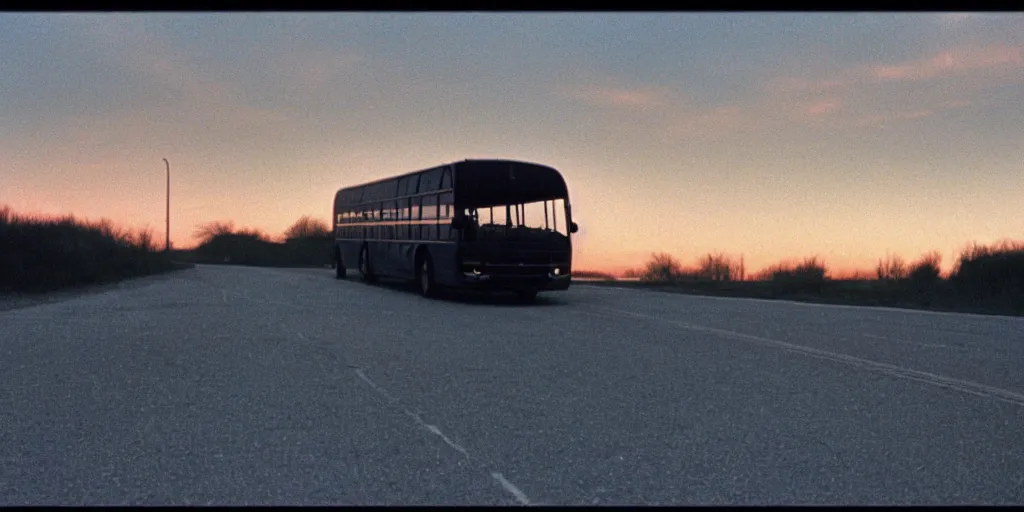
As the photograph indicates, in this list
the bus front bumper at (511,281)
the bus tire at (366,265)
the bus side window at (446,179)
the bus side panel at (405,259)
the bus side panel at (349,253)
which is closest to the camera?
the bus front bumper at (511,281)

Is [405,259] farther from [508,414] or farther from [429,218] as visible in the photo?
[508,414]

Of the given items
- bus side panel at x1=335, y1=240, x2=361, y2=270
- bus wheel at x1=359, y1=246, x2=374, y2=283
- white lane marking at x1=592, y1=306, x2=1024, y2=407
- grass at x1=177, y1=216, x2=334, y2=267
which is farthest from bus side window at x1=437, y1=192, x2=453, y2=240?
grass at x1=177, y1=216, x2=334, y2=267

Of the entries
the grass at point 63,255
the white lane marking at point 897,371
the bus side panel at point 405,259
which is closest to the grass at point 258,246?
the grass at point 63,255

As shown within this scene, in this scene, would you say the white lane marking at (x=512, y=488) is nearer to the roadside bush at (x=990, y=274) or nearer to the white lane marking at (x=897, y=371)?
→ the white lane marking at (x=897, y=371)

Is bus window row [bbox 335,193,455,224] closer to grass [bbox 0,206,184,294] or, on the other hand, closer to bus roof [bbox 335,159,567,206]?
bus roof [bbox 335,159,567,206]

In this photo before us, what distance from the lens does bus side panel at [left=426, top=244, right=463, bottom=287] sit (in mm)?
17234

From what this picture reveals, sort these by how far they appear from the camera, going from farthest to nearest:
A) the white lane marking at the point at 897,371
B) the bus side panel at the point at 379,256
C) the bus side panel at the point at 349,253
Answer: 1. the bus side panel at the point at 349,253
2. the bus side panel at the point at 379,256
3. the white lane marking at the point at 897,371

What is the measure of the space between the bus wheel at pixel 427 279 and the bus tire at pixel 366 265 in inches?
210

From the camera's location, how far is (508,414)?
627 centimetres

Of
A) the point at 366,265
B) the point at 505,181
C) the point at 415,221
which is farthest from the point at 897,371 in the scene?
the point at 366,265

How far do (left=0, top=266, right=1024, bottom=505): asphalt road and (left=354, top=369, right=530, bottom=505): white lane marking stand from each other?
2 centimetres

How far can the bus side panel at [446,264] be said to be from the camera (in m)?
17.2

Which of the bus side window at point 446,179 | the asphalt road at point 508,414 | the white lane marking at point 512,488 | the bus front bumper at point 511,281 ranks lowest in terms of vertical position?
the white lane marking at point 512,488

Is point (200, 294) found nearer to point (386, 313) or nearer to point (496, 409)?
point (386, 313)
